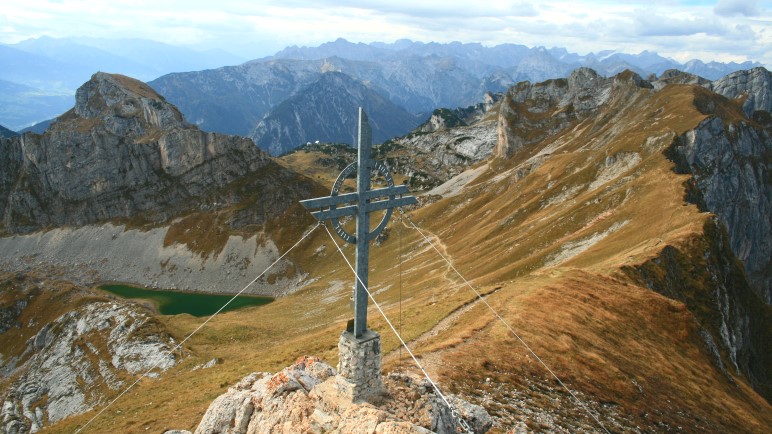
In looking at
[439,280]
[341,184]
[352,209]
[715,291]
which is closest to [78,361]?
[439,280]

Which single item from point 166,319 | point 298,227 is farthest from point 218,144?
point 166,319

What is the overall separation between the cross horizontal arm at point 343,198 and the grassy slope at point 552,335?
11.5 metres

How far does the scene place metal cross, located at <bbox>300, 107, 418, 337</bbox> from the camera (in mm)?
17944

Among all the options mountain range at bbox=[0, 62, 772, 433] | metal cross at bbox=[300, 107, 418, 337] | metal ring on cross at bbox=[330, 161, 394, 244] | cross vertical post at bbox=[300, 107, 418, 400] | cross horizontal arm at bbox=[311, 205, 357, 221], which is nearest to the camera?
cross horizontal arm at bbox=[311, 205, 357, 221]

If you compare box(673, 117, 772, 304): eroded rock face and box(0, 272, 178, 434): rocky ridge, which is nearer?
box(0, 272, 178, 434): rocky ridge

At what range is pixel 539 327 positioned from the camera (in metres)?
36.0

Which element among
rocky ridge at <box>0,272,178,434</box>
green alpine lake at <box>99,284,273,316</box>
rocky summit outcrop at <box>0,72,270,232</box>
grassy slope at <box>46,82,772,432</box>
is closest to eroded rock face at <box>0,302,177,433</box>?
rocky ridge at <box>0,272,178,434</box>

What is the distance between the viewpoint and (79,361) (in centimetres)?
7456

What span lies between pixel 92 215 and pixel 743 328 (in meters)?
202

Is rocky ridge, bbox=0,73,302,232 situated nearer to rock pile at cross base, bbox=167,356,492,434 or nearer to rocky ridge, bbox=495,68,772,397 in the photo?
rocky ridge, bbox=495,68,772,397

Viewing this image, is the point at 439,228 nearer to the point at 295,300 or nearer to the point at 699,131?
the point at 295,300

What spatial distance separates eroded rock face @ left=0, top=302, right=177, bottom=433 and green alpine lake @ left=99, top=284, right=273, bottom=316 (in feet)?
136

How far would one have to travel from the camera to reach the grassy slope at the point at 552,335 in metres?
29.2

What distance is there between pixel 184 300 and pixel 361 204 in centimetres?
13593
